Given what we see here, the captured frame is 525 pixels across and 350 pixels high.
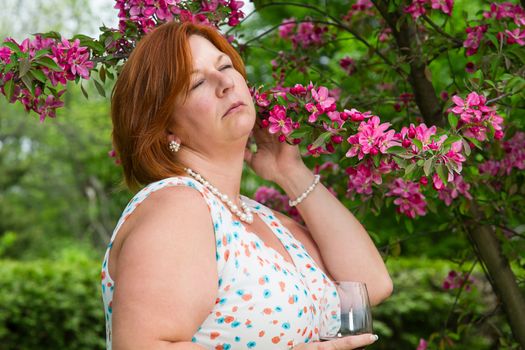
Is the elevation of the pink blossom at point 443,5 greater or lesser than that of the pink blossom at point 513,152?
greater

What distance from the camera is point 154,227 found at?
1750 mm

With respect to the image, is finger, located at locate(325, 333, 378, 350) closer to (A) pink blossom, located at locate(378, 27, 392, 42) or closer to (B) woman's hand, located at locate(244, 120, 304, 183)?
(B) woman's hand, located at locate(244, 120, 304, 183)

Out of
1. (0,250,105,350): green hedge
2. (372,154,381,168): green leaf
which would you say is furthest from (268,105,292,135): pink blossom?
(0,250,105,350): green hedge

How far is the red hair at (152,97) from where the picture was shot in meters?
2.06

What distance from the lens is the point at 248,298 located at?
6.18 ft

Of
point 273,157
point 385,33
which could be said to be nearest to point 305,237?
point 273,157

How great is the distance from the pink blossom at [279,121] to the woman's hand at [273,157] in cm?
24

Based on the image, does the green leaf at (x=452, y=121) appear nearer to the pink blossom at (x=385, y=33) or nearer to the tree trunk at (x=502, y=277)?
the tree trunk at (x=502, y=277)

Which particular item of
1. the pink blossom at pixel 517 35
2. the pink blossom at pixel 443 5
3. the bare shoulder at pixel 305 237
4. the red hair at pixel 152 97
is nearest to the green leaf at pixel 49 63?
the red hair at pixel 152 97

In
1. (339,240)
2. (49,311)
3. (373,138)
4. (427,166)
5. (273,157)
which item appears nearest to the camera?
(427,166)

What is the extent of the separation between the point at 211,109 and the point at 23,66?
0.55m

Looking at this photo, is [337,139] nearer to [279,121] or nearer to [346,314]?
[279,121]

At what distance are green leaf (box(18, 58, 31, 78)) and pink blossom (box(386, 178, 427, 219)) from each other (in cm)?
126

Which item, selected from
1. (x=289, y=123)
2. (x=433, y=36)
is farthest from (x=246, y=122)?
(x=433, y=36)
